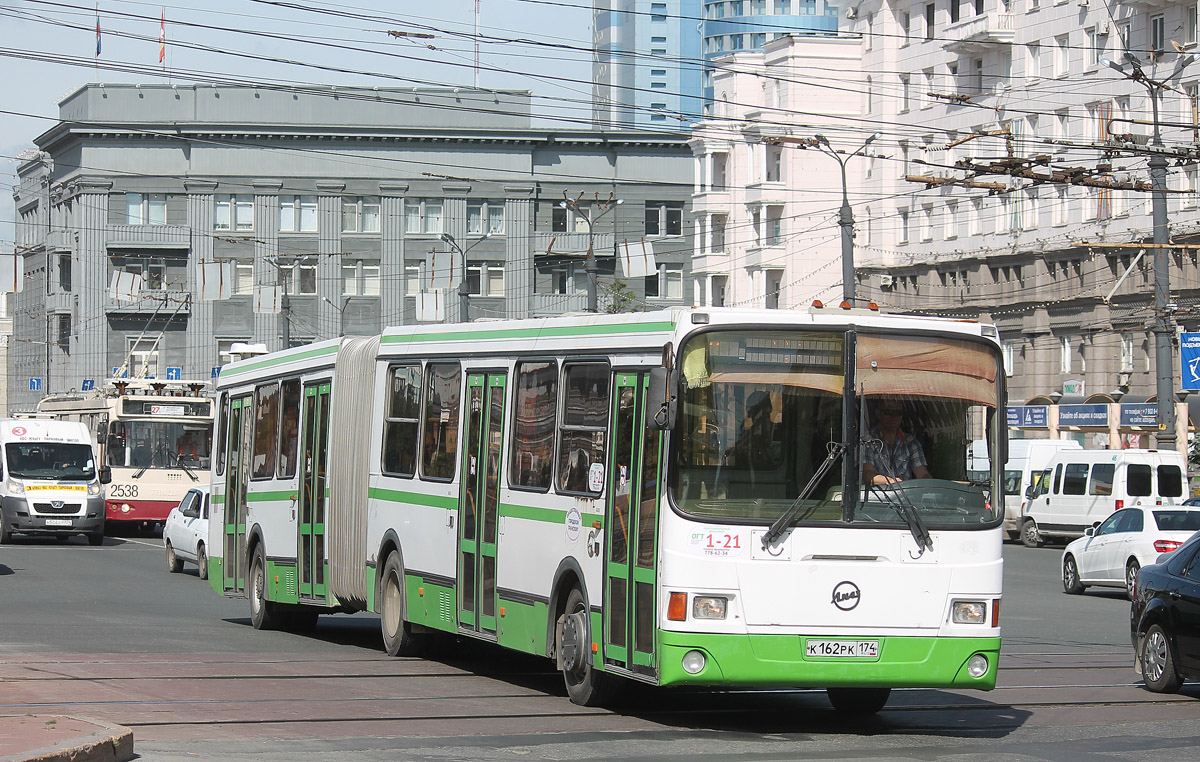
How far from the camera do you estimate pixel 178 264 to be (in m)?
80.9

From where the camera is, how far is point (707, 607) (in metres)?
11.2

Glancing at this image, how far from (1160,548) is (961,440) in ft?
52.0

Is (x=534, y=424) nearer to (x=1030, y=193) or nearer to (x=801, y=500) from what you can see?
(x=801, y=500)

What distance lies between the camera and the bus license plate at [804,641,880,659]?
37.1ft

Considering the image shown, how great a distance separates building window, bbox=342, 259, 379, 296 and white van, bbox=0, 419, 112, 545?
43.8 m

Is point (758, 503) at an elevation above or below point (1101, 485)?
above

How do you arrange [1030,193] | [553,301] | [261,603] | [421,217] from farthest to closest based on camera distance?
[553,301] → [421,217] → [1030,193] → [261,603]

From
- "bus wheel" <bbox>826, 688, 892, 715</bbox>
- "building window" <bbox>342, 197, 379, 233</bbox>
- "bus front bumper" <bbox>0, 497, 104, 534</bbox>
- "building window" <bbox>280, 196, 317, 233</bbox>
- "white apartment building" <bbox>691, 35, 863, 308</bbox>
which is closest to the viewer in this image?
"bus wheel" <bbox>826, 688, 892, 715</bbox>

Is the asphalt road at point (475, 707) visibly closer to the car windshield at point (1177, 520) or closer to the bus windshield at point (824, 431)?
the bus windshield at point (824, 431)

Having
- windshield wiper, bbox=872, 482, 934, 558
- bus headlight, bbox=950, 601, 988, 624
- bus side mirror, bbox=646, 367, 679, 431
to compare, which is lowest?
bus headlight, bbox=950, 601, 988, 624

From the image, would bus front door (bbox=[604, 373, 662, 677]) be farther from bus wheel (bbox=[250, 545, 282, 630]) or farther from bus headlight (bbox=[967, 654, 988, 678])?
bus wheel (bbox=[250, 545, 282, 630])

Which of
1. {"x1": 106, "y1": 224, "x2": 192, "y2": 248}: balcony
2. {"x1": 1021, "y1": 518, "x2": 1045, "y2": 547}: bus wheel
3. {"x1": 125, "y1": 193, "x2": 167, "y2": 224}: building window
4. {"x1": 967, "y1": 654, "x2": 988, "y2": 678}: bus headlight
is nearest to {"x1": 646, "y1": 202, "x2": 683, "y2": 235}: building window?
{"x1": 106, "y1": 224, "x2": 192, "y2": 248}: balcony

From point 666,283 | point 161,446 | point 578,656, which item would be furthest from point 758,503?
point 666,283

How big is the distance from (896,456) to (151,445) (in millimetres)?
31143
